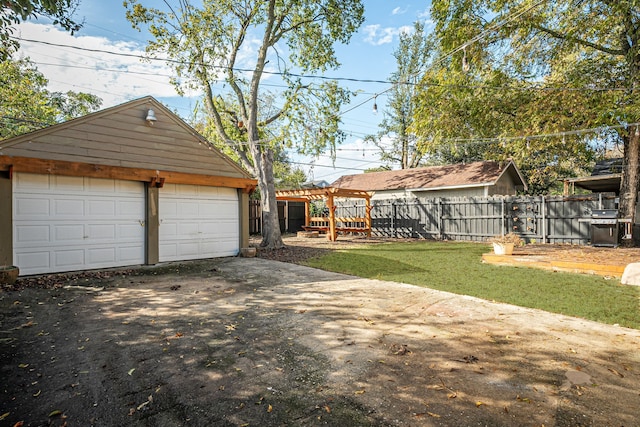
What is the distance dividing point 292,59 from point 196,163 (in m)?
6.98

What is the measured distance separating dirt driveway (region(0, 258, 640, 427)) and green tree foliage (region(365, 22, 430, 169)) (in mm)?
20329

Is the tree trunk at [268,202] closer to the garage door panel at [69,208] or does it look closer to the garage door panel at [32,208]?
the garage door panel at [69,208]

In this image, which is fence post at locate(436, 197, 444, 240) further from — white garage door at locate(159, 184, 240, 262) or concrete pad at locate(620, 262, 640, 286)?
white garage door at locate(159, 184, 240, 262)

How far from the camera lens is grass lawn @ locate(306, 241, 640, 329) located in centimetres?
434

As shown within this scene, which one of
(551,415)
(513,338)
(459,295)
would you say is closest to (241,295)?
(459,295)

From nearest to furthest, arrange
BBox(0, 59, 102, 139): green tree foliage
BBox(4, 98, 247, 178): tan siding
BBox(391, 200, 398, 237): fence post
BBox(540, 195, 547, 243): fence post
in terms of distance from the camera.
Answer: BBox(4, 98, 247, 178): tan siding, BBox(540, 195, 547, 243): fence post, BBox(0, 59, 102, 139): green tree foliage, BBox(391, 200, 398, 237): fence post

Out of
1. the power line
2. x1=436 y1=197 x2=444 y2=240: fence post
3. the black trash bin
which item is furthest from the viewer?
x1=436 y1=197 x2=444 y2=240: fence post

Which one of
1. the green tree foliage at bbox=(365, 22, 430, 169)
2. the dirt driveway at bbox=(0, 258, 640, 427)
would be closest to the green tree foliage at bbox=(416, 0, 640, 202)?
the dirt driveway at bbox=(0, 258, 640, 427)

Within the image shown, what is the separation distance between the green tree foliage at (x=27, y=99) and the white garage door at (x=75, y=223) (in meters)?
8.57

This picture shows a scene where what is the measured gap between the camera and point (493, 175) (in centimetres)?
1689

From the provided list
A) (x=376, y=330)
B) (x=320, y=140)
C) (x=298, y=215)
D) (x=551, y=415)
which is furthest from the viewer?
(x=298, y=215)

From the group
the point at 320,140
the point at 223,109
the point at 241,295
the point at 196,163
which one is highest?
the point at 223,109

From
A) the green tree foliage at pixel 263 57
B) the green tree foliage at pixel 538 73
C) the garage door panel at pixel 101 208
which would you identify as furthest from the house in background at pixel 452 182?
the garage door panel at pixel 101 208

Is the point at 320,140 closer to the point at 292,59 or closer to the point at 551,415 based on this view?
the point at 292,59
